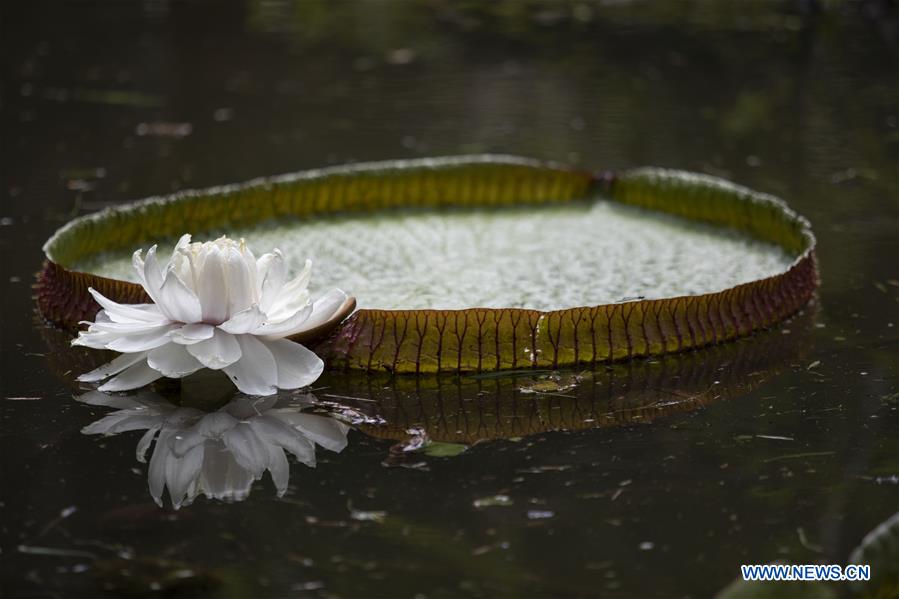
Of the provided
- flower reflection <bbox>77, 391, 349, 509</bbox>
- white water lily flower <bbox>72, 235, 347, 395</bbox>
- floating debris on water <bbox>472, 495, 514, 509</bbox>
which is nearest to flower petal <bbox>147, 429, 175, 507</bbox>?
flower reflection <bbox>77, 391, 349, 509</bbox>

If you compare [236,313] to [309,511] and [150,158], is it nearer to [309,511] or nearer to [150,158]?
[309,511]

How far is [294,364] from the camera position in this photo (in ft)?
5.65

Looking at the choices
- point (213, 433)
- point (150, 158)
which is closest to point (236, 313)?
point (213, 433)

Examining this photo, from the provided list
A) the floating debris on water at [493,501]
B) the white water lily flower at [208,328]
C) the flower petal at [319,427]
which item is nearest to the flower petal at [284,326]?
the white water lily flower at [208,328]

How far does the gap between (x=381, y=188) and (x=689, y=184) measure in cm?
64

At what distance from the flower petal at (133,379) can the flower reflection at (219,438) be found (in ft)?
0.05

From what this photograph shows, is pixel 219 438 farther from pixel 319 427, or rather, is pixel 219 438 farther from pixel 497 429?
pixel 497 429

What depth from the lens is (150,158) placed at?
3.28m

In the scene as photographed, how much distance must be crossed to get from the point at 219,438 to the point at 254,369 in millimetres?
135

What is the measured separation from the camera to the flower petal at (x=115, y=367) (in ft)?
5.67

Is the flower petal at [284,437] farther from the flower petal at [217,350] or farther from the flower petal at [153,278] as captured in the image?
the flower petal at [153,278]

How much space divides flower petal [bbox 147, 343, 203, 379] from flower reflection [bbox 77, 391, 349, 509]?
59mm

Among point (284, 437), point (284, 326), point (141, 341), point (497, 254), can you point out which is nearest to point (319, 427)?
point (284, 437)

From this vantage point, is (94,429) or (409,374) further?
(409,374)
